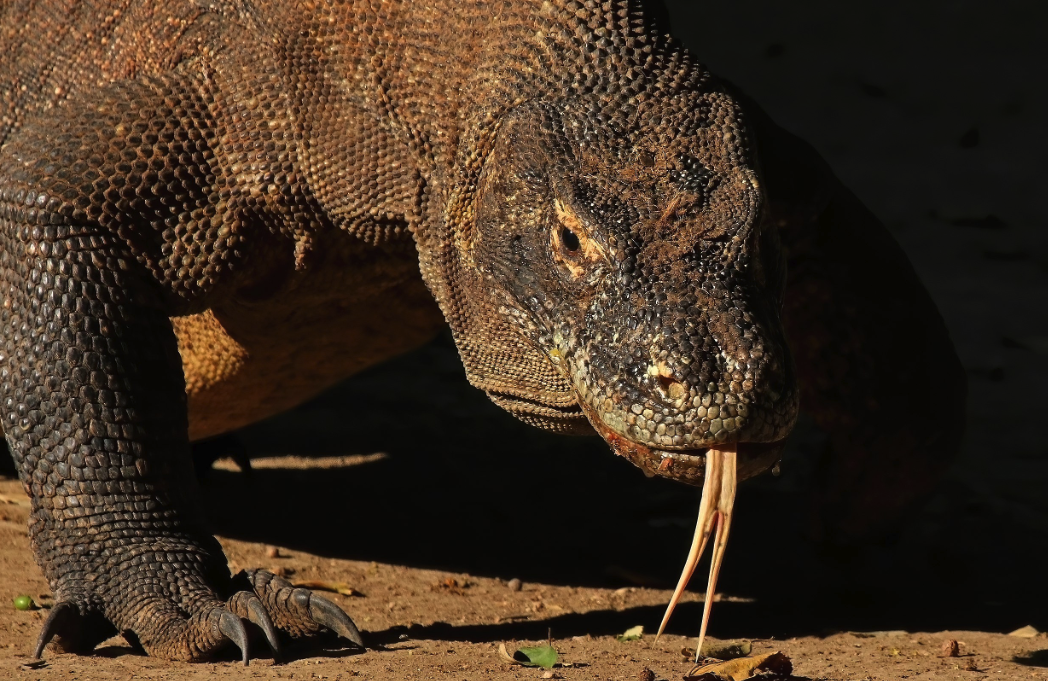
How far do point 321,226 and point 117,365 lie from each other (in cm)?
76

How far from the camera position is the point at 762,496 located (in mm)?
6324

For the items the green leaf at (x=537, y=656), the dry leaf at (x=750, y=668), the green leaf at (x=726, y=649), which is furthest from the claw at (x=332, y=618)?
the green leaf at (x=726, y=649)

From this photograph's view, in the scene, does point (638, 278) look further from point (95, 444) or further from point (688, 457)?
point (95, 444)

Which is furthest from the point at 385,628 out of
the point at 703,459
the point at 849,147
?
the point at 849,147

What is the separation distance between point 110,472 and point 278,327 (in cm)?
115

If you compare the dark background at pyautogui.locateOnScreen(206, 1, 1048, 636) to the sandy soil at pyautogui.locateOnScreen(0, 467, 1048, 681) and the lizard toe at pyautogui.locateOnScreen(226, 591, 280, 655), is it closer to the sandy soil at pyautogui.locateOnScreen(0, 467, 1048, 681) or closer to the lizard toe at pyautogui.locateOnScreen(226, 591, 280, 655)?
the sandy soil at pyautogui.locateOnScreen(0, 467, 1048, 681)

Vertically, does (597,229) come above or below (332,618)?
above

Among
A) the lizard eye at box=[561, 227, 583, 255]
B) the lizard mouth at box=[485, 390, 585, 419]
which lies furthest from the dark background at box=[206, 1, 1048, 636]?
the lizard eye at box=[561, 227, 583, 255]

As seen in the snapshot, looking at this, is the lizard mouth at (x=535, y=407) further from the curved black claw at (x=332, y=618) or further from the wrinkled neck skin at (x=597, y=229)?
the curved black claw at (x=332, y=618)

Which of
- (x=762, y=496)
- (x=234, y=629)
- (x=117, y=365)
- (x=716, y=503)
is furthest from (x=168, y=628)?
(x=762, y=496)

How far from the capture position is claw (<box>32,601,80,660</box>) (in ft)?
12.8

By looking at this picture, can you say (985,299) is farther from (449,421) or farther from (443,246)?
(443,246)

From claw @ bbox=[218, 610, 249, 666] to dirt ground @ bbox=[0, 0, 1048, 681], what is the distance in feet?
0.19

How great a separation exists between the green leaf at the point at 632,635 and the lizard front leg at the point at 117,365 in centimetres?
95
